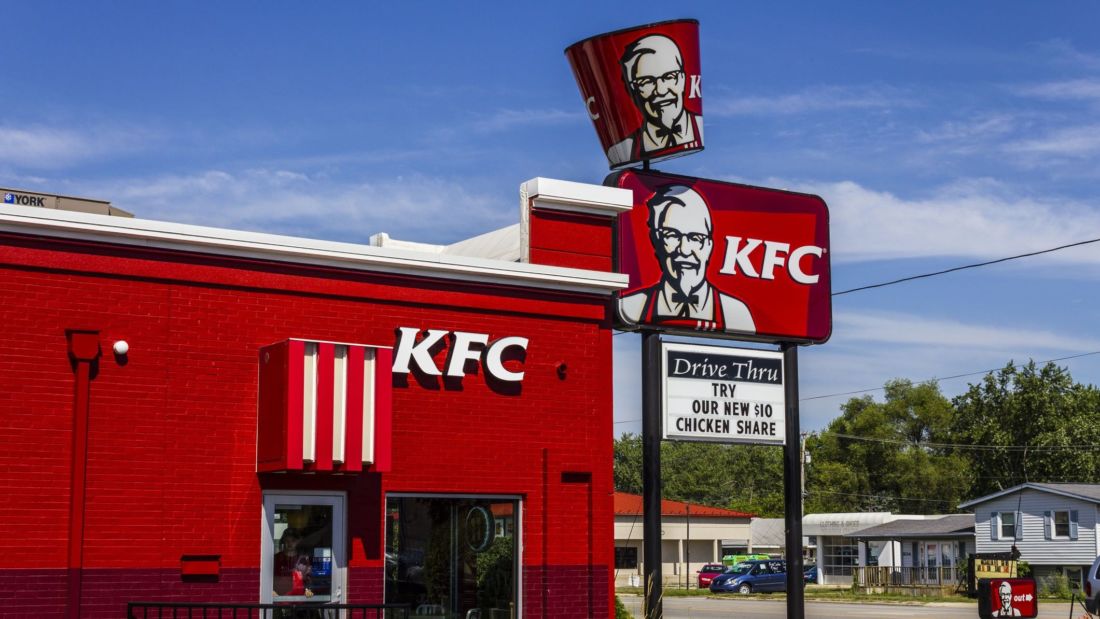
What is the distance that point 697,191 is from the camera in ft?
70.6

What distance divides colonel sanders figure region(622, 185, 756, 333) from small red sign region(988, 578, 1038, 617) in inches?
457

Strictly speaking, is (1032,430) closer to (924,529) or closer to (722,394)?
(924,529)

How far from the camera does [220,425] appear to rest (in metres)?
16.0

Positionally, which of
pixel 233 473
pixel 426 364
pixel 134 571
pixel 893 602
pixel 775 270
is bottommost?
pixel 893 602

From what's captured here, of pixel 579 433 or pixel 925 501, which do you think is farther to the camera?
pixel 925 501

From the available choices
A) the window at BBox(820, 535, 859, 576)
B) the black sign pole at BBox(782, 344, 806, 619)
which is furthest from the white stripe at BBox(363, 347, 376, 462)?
the window at BBox(820, 535, 859, 576)

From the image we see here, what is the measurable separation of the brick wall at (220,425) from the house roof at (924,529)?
181 ft

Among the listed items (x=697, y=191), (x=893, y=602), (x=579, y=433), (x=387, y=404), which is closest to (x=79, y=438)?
(x=387, y=404)

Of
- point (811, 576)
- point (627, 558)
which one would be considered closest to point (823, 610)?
point (811, 576)

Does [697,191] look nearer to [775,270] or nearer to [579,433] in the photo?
[775,270]

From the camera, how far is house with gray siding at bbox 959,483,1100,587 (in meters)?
60.9

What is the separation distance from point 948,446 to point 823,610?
6724cm

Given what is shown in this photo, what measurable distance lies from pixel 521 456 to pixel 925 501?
3916 inches

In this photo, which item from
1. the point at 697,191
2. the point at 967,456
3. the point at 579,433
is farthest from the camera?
the point at 967,456
